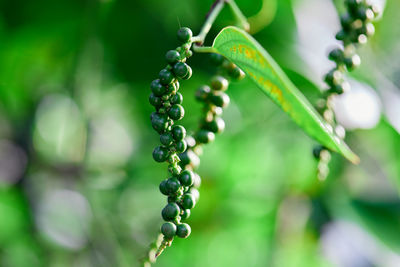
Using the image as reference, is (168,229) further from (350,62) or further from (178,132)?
(350,62)

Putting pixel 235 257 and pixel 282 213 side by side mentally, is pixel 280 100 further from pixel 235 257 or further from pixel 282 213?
pixel 235 257

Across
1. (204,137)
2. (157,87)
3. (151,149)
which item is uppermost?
(157,87)

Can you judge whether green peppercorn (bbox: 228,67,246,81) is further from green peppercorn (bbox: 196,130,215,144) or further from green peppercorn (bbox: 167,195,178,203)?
green peppercorn (bbox: 167,195,178,203)

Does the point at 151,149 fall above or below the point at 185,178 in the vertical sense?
below

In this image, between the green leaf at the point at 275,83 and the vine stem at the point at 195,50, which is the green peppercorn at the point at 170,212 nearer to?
the vine stem at the point at 195,50

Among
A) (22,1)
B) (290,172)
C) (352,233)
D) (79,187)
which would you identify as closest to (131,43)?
(22,1)

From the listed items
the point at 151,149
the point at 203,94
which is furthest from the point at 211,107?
the point at 151,149
